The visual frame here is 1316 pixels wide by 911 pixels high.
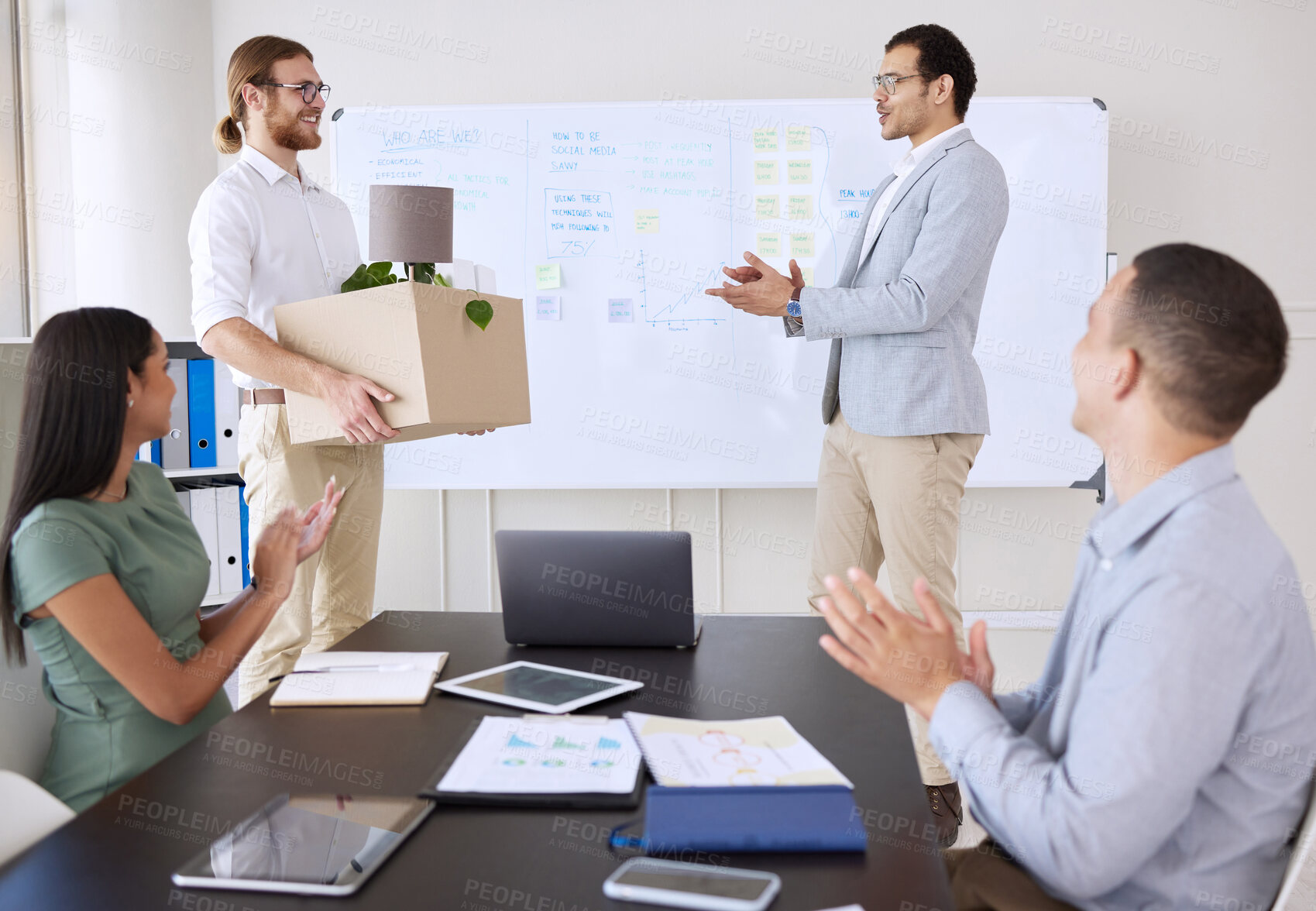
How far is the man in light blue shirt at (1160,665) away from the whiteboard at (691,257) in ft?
7.79

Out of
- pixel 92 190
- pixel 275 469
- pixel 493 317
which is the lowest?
pixel 275 469

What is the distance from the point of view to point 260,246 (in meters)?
2.13

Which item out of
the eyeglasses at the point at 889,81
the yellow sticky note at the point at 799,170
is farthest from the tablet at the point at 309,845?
the yellow sticky note at the point at 799,170

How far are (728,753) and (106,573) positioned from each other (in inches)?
32.4

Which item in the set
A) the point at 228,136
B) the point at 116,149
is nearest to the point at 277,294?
the point at 228,136

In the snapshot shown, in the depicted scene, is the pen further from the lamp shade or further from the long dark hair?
the lamp shade

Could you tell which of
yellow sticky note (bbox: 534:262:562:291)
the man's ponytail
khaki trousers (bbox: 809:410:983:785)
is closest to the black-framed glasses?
the man's ponytail

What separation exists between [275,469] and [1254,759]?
1830 mm

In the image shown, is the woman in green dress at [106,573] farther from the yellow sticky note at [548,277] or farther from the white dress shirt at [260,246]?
the yellow sticky note at [548,277]

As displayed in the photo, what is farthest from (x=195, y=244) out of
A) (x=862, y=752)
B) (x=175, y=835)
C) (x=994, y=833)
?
(x=994, y=833)

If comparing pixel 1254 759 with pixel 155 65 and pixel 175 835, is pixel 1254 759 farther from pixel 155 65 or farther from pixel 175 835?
pixel 155 65

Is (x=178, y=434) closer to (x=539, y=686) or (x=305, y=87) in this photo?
(x=305, y=87)

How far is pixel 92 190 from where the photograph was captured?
133 inches

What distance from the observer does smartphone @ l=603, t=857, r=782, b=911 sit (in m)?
0.74
